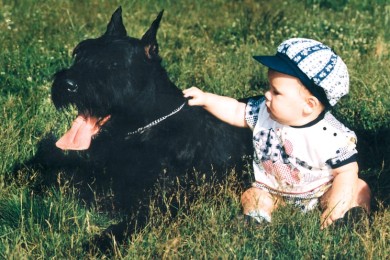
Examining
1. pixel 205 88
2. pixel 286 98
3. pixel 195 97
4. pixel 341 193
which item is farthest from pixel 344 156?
pixel 205 88

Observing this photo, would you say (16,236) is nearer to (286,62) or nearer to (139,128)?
(139,128)

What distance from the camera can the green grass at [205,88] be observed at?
14.9 feet

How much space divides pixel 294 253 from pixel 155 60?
1699 mm

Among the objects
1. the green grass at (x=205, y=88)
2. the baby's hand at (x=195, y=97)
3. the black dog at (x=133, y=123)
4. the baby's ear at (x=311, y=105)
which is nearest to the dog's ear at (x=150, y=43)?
the black dog at (x=133, y=123)

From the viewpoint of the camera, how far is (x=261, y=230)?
4.70m

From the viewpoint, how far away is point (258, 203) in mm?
5113

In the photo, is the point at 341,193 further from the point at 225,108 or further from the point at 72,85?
the point at 72,85

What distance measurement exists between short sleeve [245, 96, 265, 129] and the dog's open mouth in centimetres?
109

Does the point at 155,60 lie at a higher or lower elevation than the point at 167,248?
higher

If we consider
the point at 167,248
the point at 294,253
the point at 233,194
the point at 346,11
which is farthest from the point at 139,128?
the point at 346,11

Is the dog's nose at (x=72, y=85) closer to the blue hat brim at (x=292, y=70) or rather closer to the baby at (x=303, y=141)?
the baby at (x=303, y=141)

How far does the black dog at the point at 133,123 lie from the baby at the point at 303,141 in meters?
0.25

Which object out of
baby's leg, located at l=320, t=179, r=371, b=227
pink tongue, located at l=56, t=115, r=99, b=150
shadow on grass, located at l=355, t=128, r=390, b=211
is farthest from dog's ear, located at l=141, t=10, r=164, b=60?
shadow on grass, located at l=355, t=128, r=390, b=211

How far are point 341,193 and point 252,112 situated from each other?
0.96m
